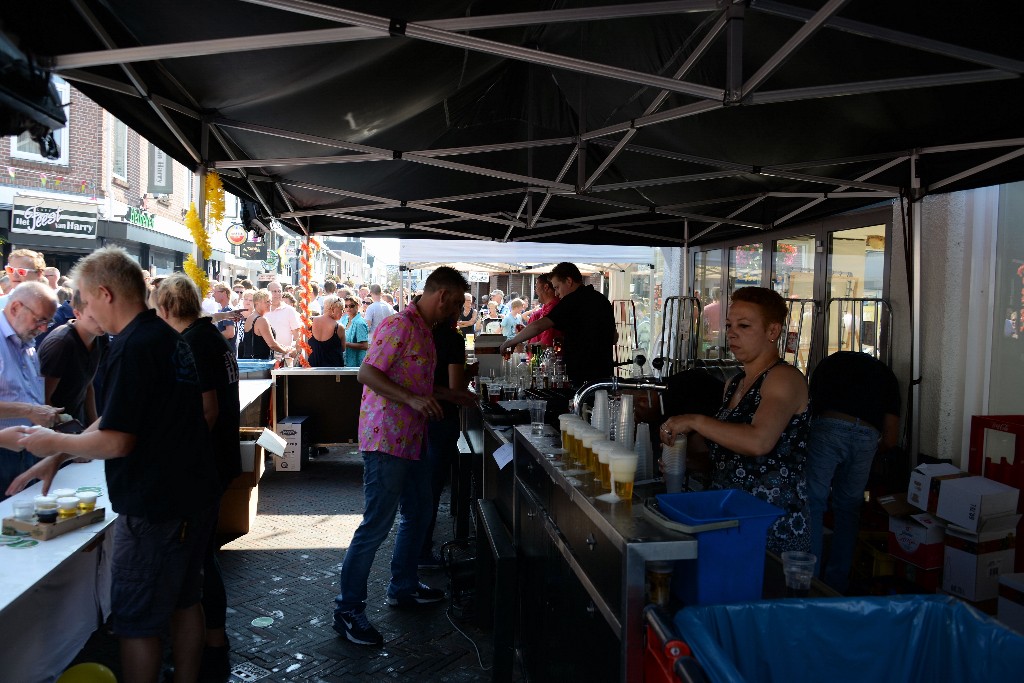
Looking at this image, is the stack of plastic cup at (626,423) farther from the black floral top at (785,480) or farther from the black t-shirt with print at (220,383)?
the black t-shirt with print at (220,383)

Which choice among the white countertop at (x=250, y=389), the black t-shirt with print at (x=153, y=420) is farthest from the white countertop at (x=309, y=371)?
the black t-shirt with print at (x=153, y=420)

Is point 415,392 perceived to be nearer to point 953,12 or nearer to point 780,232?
point 953,12

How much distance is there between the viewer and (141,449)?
2.56m

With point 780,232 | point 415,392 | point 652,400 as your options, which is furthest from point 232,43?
point 780,232

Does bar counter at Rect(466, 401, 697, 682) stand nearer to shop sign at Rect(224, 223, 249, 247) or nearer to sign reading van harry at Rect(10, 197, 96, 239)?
shop sign at Rect(224, 223, 249, 247)

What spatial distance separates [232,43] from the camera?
2797 mm

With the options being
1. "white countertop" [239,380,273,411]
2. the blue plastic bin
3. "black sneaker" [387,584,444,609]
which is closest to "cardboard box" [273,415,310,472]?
"white countertop" [239,380,273,411]

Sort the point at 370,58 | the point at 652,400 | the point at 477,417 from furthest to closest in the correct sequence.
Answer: the point at 477,417, the point at 652,400, the point at 370,58

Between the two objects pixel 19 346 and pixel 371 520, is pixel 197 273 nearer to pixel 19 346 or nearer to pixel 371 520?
pixel 19 346

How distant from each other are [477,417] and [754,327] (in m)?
2.78

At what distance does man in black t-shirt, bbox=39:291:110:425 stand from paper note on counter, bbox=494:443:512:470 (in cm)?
264

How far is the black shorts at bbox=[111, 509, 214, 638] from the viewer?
2.61m

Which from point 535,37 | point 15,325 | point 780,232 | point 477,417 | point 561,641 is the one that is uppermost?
point 535,37

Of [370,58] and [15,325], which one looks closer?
[370,58]
